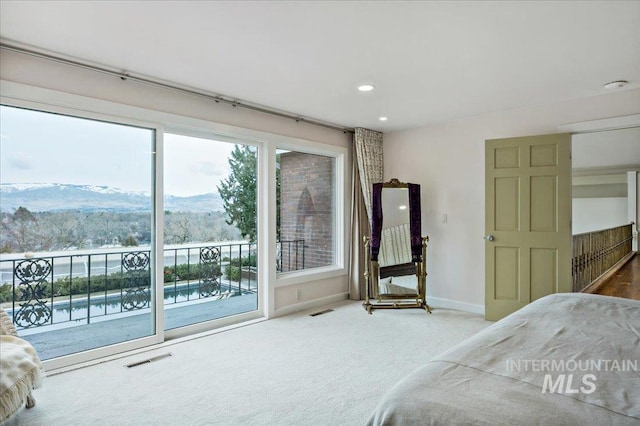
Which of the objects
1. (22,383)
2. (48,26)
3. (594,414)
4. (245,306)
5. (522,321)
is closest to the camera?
(594,414)

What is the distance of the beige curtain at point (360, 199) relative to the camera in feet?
17.2

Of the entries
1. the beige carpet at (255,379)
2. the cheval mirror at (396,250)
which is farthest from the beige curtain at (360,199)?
the beige carpet at (255,379)

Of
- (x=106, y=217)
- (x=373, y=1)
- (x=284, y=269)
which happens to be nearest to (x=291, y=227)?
(x=284, y=269)

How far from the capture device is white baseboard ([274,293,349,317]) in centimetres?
449

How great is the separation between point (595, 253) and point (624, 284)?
61cm

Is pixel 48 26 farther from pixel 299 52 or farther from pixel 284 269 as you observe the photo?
pixel 284 269

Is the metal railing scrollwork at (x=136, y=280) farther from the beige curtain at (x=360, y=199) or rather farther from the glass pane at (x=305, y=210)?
the beige curtain at (x=360, y=199)

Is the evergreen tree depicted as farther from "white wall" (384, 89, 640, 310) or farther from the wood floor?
the wood floor

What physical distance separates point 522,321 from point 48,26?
324cm

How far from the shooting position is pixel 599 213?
9914mm

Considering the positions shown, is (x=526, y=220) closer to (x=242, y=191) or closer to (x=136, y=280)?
(x=242, y=191)

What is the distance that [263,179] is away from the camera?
4395mm

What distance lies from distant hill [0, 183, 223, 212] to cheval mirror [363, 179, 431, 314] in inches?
90.9

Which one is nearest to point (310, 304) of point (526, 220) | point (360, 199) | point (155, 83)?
point (360, 199)
